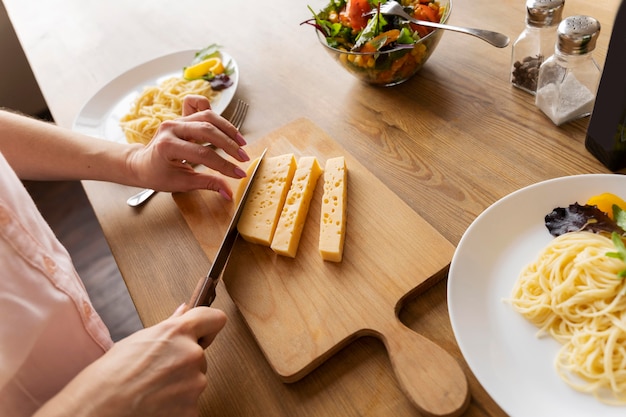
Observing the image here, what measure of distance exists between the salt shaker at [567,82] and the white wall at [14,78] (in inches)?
125

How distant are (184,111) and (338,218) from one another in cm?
51

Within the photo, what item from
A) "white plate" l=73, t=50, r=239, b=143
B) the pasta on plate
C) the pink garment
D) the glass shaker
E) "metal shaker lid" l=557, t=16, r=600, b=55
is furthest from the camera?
"white plate" l=73, t=50, r=239, b=143

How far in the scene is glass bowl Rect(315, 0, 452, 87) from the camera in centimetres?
118

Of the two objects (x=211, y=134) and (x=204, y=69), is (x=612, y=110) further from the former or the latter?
(x=204, y=69)

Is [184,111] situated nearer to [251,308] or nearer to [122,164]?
[122,164]

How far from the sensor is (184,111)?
1.24 metres

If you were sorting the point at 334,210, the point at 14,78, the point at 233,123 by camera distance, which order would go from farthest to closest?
1. the point at 14,78
2. the point at 233,123
3. the point at 334,210

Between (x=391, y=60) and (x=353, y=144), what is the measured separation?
211 mm

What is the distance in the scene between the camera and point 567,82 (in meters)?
→ 1.03

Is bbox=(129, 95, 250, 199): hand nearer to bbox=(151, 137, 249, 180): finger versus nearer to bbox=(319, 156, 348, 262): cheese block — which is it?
bbox=(151, 137, 249, 180): finger

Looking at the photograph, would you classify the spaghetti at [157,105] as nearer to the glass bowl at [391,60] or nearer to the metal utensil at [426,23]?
the glass bowl at [391,60]

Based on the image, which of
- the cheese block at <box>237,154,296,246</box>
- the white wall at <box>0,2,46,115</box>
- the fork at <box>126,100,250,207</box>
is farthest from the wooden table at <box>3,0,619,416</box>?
the white wall at <box>0,2,46,115</box>

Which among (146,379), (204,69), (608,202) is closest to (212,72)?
(204,69)

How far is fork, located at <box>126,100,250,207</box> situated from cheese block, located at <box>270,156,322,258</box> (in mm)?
297
